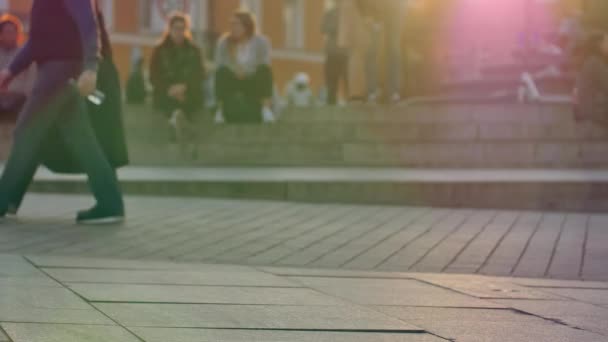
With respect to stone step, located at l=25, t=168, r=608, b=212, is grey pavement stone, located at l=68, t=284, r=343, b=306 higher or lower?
higher

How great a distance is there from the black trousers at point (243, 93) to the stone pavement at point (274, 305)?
33.1 ft

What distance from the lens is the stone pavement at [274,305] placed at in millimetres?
4582

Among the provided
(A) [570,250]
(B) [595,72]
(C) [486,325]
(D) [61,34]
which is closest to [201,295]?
(C) [486,325]

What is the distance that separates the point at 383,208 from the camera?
10.3m

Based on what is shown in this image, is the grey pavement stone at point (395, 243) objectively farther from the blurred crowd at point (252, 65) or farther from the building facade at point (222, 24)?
the building facade at point (222, 24)

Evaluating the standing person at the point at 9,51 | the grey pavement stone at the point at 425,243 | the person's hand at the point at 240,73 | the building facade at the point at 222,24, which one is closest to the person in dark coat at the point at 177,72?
the person's hand at the point at 240,73

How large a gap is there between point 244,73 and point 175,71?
872mm

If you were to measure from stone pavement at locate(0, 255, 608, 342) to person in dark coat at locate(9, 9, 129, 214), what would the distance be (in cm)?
199

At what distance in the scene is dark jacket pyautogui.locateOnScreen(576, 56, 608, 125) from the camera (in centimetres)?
1314

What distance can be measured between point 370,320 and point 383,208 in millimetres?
5413

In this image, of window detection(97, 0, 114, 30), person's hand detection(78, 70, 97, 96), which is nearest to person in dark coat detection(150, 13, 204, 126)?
person's hand detection(78, 70, 97, 96)

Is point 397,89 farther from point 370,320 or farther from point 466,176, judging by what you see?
point 370,320

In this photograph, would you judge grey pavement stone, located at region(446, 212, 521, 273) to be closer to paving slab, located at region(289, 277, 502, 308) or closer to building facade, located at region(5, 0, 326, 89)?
paving slab, located at region(289, 277, 502, 308)

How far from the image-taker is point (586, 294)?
5.93m
